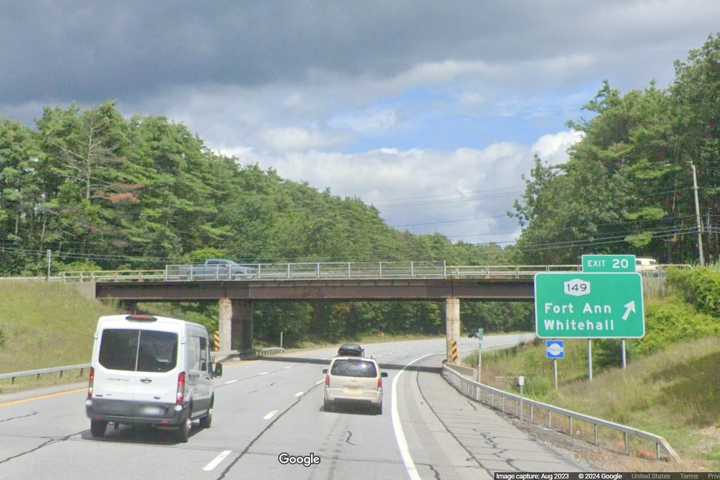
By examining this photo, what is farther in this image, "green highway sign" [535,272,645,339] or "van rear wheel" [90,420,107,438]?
"green highway sign" [535,272,645,339]

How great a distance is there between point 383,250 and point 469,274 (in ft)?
306

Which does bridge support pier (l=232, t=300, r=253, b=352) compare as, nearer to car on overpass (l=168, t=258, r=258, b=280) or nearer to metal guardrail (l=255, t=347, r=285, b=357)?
metal guardrail (l=255, t=347, r=285, b=357)

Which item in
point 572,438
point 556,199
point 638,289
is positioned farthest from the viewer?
point 556,199

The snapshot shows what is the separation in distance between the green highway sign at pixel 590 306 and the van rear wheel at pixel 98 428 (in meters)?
17.0

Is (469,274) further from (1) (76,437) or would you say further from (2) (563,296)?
(1) (76,437)

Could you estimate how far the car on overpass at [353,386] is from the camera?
848 inches

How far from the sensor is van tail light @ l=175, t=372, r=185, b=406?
522 inches

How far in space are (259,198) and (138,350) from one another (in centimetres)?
10024

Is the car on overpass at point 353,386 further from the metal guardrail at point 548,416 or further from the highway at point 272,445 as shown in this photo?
the metal guardrail at point 548,416

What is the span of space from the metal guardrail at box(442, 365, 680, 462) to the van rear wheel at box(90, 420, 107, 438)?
9.64 m

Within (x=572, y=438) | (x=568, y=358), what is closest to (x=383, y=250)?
(x=568, y=358)

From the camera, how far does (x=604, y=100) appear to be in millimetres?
82875

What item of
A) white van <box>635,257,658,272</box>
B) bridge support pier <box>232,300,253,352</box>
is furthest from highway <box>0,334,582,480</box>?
bridge support pier <box>232,300,253,352</box>

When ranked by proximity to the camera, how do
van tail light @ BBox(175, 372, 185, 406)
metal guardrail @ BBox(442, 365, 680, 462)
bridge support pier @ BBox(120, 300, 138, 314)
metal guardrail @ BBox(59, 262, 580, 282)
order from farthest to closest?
bridge support pier @ BBox(120, 300, 138, 314)
metal guardrail @ BBox(59, 262, 580, 282)
van tail light @ BBox(175, 372, 185, 406)
metal guardrail @ BBox(442, 365, 680, 462)
